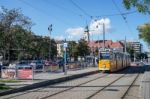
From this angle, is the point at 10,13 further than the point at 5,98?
Yes

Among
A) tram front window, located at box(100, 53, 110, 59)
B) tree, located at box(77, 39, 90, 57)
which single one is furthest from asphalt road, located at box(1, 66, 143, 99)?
tree, located at box(77, 39, 90, 57)

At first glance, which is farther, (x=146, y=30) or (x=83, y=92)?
(x=146, y=30)

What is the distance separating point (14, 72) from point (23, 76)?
1.31 meters

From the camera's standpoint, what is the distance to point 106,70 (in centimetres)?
5341

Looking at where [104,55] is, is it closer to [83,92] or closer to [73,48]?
[83,92]

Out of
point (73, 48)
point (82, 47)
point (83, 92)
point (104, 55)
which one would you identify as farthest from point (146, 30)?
point (83, 92)

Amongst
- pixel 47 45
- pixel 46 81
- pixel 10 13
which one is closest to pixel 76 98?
pixel 46 81

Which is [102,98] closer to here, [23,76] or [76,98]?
[76,98]

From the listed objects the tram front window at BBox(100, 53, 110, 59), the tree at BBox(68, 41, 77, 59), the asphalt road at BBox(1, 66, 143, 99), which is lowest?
the asphalt road at BBox(1, 66, 143, 99)

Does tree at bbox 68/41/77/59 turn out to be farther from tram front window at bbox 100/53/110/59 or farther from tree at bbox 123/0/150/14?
tree at bbox 123/0/150/14

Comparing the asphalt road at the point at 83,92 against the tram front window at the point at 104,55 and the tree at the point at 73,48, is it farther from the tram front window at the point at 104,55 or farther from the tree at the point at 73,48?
the tree at the point at 73,48

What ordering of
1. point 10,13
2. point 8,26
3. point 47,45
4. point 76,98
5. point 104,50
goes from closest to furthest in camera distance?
point 76,98 < point 8,26 < point 10,13 < point 104,50 < point 47,45

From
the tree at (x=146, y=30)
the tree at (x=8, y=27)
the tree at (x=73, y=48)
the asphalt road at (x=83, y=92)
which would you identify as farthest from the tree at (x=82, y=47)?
the asphalt road at (x=83, y=92)

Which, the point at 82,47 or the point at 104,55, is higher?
the point at 82,47
